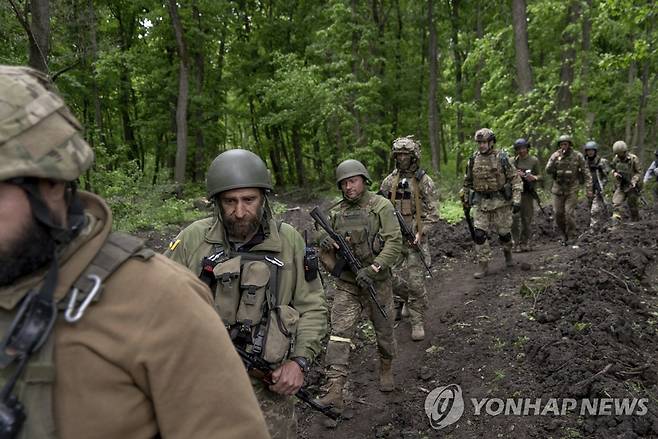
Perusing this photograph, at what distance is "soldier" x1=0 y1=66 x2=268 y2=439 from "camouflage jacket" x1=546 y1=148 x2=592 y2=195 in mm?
10687

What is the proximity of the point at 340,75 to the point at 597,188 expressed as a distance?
11.2 m

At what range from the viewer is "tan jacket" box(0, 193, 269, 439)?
1.09 m

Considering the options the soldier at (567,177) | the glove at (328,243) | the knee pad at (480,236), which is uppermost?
the glove at (328,243)

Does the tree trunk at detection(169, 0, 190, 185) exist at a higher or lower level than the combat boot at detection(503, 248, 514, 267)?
higher

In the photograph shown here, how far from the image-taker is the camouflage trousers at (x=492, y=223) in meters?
8.77

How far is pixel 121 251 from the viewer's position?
1.20 m

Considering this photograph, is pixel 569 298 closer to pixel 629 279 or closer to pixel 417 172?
pixel 629 279

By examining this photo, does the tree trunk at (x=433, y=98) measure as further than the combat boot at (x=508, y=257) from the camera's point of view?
Yes

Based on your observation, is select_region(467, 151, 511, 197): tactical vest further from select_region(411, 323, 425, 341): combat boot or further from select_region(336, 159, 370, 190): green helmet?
select_region(336, 159, 370, 190): green helmet

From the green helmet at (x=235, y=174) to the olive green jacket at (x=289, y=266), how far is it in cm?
23

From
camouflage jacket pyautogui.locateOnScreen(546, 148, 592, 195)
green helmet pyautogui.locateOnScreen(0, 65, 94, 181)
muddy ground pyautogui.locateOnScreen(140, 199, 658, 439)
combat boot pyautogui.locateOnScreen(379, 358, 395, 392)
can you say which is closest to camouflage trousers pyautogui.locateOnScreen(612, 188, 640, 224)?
camouflage jacket pyautogui.locateOnScreen(546, 148, 592, 195)

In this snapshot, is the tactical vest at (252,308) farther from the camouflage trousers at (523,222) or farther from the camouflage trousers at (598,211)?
the camouflage trousers at (598,211)

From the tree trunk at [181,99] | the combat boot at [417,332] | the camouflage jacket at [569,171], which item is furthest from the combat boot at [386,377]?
the tree trunk at [181,99]

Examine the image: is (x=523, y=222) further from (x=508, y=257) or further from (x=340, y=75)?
(x=340, y=75)
